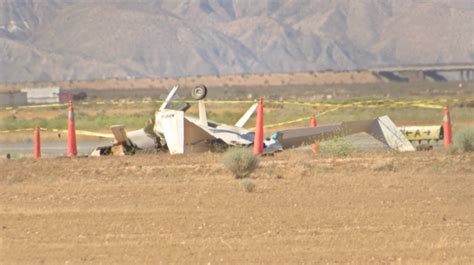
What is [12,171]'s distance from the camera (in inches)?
816

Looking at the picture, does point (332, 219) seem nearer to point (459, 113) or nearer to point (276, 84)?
point (459, 113)

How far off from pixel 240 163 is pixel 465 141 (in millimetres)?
4942

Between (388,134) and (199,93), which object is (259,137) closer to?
(199,93)

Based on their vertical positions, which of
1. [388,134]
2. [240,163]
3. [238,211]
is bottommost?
[238,211]

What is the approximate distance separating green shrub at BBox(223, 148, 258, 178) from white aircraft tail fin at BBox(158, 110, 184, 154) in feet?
10.5

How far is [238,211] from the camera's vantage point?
15008mm

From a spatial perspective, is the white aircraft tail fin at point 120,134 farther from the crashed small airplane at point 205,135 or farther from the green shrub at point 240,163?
the green shrub at point 240,163

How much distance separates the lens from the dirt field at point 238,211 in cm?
1205

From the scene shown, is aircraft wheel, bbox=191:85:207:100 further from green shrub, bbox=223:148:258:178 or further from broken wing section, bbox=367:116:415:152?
green shrub, bbox=223:148:258:178

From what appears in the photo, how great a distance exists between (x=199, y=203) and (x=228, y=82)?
151500 millimetres

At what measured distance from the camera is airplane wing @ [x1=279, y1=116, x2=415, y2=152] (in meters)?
23.4

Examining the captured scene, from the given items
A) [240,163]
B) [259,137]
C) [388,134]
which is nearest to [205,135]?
[259,137]

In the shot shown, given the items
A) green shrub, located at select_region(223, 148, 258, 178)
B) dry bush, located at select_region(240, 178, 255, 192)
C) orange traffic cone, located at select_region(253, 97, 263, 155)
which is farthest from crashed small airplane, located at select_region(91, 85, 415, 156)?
dry bush, located at select_region(240, 178, 255, 192)

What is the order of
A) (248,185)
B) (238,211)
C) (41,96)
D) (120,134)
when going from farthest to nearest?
(41,96) < (120,134) < (248,185) < (238,211)
